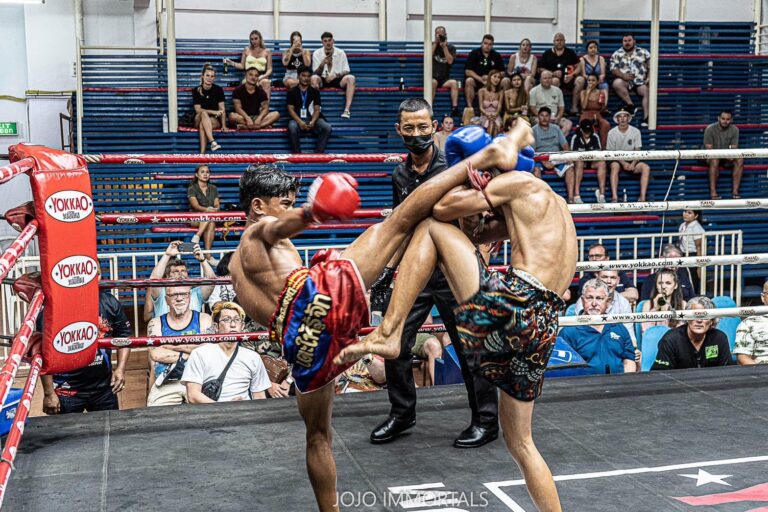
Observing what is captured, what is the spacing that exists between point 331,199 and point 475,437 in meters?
1.45

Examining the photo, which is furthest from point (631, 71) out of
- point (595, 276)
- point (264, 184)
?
point (264, 184)

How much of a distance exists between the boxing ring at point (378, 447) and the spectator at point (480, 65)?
7.17 metres

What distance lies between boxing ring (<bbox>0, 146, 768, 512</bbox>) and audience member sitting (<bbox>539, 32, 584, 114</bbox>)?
23.7 feet

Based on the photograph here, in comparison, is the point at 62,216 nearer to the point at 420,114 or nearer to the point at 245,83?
the point at 420,114

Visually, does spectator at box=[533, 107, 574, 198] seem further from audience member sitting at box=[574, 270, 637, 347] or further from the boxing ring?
the boxing ring

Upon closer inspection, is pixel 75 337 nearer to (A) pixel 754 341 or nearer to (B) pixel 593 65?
(A) pixel 754 341

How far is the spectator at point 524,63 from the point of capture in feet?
36.7

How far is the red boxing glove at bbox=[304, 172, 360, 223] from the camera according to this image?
220 cm

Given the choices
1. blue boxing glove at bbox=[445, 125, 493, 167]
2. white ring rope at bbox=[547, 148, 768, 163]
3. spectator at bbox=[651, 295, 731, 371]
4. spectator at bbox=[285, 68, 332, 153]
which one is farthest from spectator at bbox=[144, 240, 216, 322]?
spectator at bbox=[285, 68, 332, 153]

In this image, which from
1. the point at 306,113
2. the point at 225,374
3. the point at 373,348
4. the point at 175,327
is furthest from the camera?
the point at 306,113

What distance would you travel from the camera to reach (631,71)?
11.3 m

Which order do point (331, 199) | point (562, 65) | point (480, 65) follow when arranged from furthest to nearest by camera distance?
point (562, 65), point (480, 65), point (331, 199)

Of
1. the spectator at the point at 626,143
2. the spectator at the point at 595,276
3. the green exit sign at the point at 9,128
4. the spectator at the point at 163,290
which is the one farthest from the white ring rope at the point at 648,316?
the green exit sign at the point at 9,128

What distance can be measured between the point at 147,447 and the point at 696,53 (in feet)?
37.6
